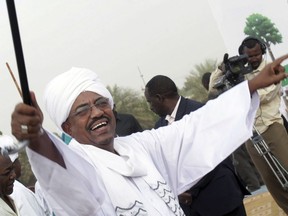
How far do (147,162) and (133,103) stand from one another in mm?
6707

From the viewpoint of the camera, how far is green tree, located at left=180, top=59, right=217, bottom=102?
895 cm

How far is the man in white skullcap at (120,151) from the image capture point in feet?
6.14

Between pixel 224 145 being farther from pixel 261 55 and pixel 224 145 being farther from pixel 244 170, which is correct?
pixel 244 170

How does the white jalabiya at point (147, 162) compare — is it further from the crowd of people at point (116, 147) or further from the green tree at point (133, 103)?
the green tree at point (133, 103)

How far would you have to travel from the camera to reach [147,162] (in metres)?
2.26

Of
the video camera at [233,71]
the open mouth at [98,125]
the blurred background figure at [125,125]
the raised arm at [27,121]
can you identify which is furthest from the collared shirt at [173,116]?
the raised arm at [27,121]

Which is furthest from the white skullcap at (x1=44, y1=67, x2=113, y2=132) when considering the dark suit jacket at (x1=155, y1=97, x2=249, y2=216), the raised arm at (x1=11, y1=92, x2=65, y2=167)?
the dark suit jacket at (x1=155, y1=97, x2=249, y2=216)

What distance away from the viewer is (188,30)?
29.8ft

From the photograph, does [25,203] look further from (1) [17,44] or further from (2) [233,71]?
(1) [17,44]

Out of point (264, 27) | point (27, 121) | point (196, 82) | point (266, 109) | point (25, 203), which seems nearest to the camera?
point (27, 121)

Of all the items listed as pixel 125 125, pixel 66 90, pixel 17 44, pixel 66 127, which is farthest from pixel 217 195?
pixel 17 44

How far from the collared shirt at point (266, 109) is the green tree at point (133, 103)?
14.0 ft

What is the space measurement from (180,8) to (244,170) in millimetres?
3510

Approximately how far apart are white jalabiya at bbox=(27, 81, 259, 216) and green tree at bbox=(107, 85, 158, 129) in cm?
610
